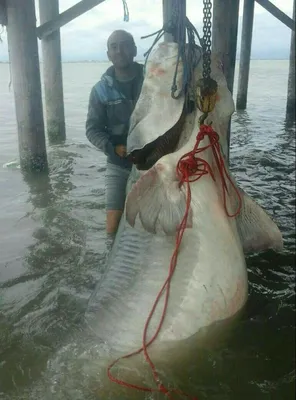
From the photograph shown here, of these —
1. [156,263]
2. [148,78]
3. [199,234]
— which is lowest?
[156,263]

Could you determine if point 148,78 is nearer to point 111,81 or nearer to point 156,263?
point 156,263

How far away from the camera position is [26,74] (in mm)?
6820

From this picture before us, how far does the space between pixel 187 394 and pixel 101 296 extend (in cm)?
80

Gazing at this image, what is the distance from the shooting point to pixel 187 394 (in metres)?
2.79

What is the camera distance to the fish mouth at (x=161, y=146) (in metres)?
2.69

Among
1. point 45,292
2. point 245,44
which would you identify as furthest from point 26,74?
point 245,44

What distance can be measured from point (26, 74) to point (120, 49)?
3141 millimetres

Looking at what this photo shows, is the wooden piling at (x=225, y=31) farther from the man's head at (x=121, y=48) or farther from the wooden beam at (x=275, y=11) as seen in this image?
the wooden beam at (x=275, y=11)

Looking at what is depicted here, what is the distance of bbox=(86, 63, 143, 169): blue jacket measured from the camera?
4.29 metres

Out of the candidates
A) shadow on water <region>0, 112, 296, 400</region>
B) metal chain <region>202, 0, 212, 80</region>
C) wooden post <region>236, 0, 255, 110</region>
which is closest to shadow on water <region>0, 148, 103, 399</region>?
shadow on water <region>0, 112, 296, 400</region>

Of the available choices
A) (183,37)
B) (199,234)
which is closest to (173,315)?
(199,234)

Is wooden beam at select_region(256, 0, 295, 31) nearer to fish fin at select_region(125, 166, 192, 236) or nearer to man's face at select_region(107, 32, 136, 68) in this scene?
man's face at select_region(107, 32, 136, 68)

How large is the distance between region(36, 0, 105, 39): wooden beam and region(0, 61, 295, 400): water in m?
2.40

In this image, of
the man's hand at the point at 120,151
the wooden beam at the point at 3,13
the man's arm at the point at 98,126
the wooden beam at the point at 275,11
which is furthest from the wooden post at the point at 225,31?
the wooden beam at the point at 275,11
